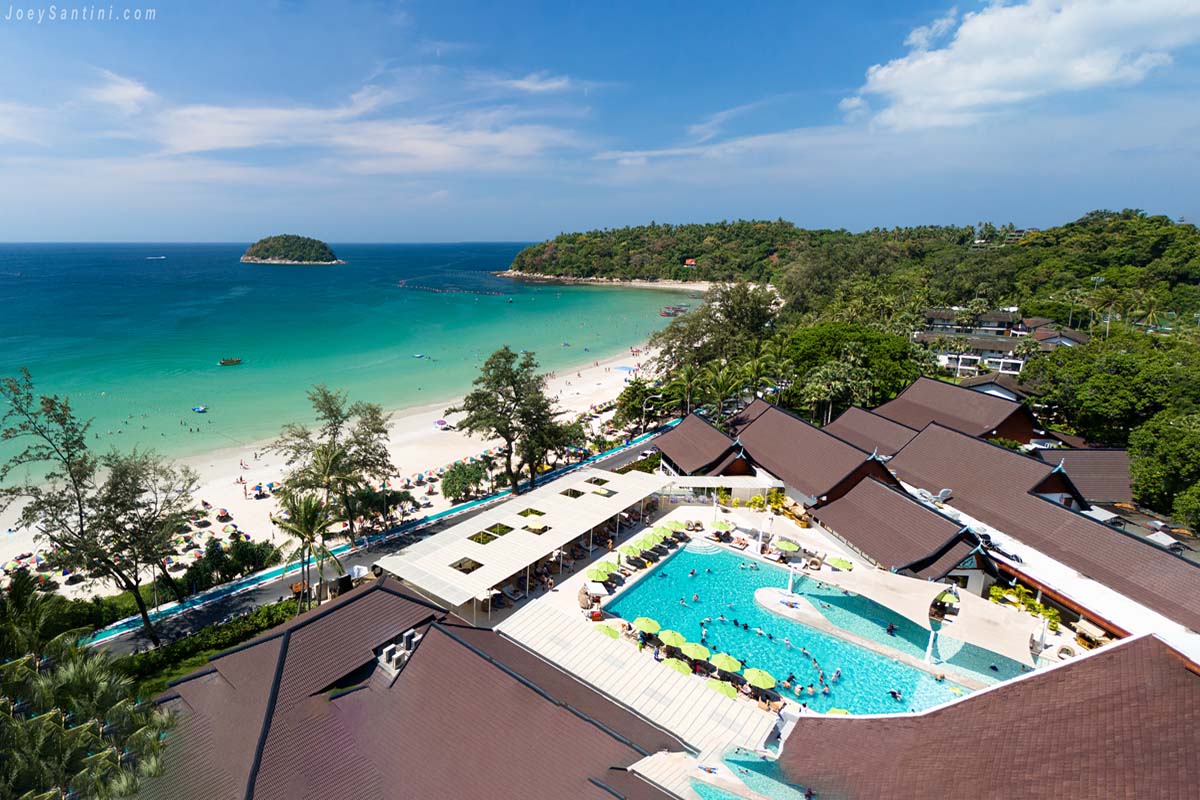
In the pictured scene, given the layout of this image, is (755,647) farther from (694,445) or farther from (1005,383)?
(1005,383)

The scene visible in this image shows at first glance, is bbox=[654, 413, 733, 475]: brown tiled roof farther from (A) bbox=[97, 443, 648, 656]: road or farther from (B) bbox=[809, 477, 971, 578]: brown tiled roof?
(A) bbox=[97, 443, 648, 656]: road

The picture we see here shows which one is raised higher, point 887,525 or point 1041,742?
point 1041,742

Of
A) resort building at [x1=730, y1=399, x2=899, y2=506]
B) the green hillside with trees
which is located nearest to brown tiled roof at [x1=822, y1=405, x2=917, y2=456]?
resort building at [x1=730, y1=399, x2=899, y2=506]

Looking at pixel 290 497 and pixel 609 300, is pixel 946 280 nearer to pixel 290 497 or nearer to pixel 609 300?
pixel 609 300

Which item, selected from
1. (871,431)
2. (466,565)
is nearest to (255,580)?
(466,565)

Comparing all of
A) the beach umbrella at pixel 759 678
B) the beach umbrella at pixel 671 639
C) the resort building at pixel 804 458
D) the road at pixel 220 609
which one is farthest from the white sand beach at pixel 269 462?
the beach umbrella at pixel 759 678

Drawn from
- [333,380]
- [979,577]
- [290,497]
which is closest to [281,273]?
[333,380]
